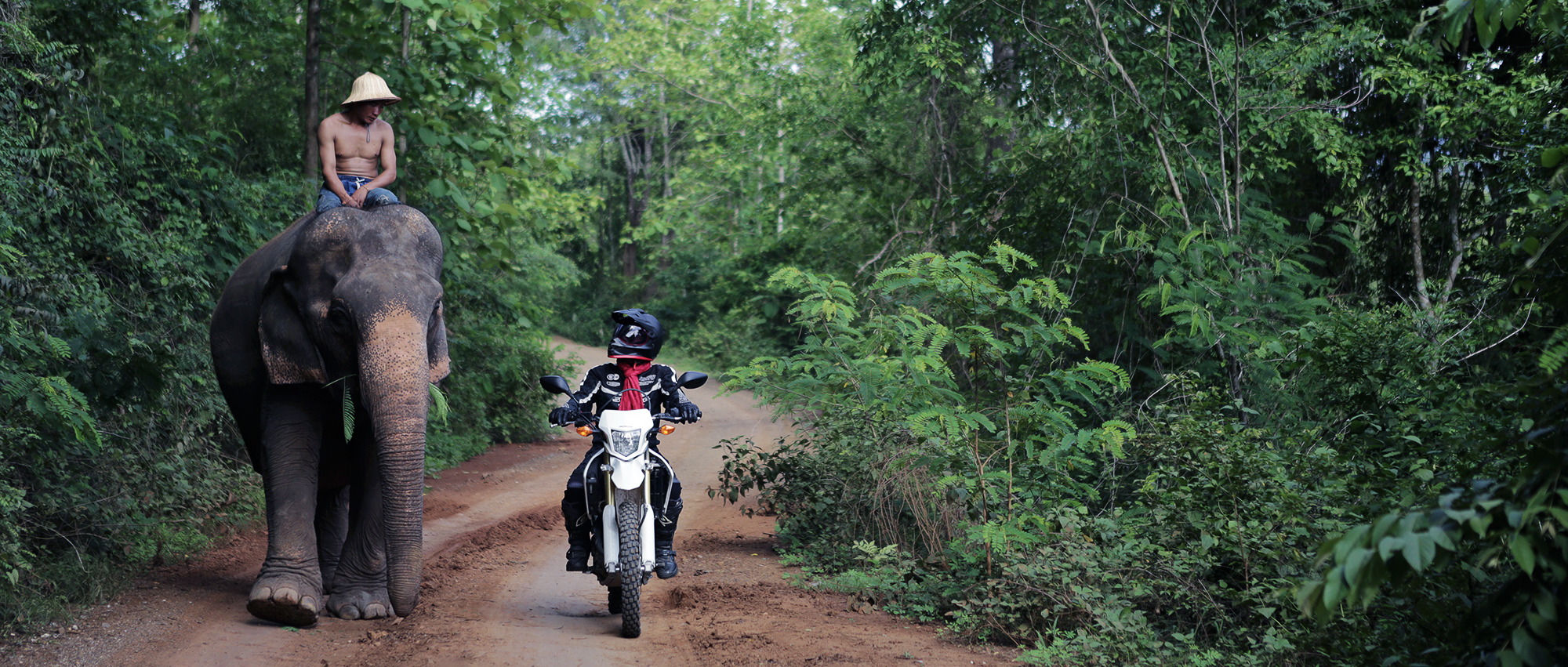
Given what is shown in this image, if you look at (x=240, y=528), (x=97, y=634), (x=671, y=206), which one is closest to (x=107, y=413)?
(x=240, y=528)

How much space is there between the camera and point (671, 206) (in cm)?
3516

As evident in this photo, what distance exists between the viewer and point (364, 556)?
6.85m

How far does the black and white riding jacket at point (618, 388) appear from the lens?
6.54 meters

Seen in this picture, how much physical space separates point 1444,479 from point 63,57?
9.40 m

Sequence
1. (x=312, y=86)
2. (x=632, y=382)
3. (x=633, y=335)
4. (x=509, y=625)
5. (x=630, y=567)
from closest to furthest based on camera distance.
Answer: (x=630, y=567), (x=509, y=625), (x=632, y=382), (x=633, y=335), (x=312, y=86)

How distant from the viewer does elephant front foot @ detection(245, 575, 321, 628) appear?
6.07m

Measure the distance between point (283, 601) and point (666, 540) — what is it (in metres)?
2.17

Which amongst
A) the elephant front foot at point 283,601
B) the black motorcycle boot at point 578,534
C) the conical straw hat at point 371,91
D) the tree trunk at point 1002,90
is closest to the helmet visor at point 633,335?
the black motorcycle boot at point 578,534

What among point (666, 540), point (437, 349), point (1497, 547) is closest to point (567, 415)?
point (666, 540)

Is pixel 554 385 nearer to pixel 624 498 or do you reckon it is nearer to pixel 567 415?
pixel 567 415

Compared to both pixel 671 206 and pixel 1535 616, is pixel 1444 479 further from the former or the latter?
pixel 671 206

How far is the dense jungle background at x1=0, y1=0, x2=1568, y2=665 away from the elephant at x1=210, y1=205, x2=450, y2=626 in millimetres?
1112

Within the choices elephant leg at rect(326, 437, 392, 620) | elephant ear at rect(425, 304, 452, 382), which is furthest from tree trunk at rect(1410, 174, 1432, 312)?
elephant leg at rect(326, 437, 392, 620)

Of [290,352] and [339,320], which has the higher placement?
[339,320]
